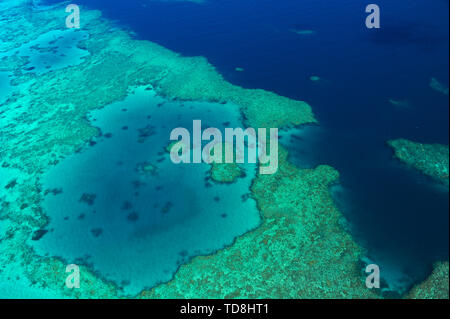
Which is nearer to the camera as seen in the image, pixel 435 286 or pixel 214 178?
pixel 435 286

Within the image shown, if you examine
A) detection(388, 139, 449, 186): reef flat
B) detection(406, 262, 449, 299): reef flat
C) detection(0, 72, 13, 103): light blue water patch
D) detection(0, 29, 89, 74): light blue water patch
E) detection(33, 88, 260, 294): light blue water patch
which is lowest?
detection(406, 262, 449, 299): reef flat

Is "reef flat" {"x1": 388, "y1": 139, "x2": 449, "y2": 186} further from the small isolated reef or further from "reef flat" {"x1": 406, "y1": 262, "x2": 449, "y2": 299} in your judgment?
"reef flat" {"x1": 406, "y1": 262, "x2": 449, "y2": 299}

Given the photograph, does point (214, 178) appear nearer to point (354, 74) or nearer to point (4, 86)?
point (354, 74)

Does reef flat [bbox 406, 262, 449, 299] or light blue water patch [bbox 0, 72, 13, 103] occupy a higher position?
light blue water patch [bbox 0, 72, 13, 103]

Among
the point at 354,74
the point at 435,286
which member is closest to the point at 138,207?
the point at 435,286

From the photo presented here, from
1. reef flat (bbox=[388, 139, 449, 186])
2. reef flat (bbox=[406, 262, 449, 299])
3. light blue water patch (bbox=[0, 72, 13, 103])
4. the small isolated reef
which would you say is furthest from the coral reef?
light blue water patch (bbox=[0, 72, 13, 103])
